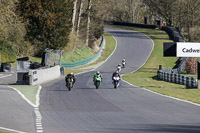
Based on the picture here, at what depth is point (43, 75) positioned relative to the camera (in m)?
32.7

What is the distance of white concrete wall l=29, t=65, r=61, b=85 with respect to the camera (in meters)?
29.3

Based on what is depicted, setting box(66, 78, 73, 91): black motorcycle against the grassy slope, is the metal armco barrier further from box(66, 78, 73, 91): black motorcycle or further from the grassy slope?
the grassy slope

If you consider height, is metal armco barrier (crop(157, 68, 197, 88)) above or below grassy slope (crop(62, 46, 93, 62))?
below

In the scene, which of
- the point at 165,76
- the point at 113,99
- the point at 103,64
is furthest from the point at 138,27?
the point at 113,99

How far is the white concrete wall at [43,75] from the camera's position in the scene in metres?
29.3

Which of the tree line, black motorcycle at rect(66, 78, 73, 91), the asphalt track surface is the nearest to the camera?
the asphalt track surface

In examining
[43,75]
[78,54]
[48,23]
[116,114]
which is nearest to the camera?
[116,114]

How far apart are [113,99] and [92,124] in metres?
9.00

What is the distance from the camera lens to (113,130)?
1223 centimetres

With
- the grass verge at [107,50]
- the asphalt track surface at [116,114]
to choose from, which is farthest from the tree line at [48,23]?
the asphalt track surface at [116,114]

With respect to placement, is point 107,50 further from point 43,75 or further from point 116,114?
point 116,114

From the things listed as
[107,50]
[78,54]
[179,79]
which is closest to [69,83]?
[179,79]

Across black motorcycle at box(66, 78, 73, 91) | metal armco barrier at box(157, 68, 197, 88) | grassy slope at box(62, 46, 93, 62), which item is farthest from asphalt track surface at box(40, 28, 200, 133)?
grassy slope at box(62, 46, 93, 62)

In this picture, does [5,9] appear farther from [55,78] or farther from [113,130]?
[113,130]
